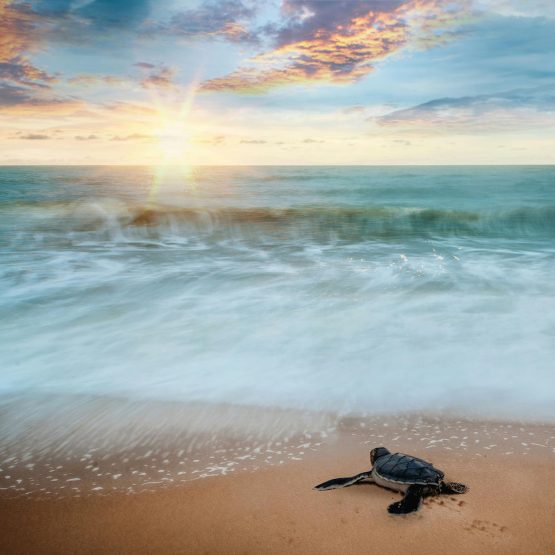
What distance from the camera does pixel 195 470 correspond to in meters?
3.62

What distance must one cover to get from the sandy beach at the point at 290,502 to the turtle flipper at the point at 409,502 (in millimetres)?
42

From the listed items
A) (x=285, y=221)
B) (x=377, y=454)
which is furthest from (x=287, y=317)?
(x=285, y=221)

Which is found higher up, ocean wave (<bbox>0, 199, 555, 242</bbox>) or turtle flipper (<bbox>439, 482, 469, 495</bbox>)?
ocean wave (<bbox>0, 199, 555, 242</bbox>)

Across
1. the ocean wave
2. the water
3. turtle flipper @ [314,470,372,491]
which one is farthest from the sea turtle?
the ocean wave

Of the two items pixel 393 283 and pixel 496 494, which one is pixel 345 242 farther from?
pixel 496 494

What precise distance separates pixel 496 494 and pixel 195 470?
2.08 meters

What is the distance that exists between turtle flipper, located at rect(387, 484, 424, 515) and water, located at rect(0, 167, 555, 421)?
60.3 inches

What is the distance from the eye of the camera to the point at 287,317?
781 centimetres

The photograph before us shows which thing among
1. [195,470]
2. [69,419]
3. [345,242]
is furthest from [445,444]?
[345,242]

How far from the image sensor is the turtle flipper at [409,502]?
2943 millimetres

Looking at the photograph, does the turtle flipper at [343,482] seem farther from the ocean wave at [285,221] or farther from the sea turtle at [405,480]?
the ocean wave at [285,221]

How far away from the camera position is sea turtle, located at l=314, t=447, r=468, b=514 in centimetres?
300

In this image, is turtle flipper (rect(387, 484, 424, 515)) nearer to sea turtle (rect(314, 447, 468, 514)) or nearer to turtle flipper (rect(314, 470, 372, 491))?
sea turtle (rect(314, 447, 468, 514))

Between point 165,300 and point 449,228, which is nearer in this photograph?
point 165,300
